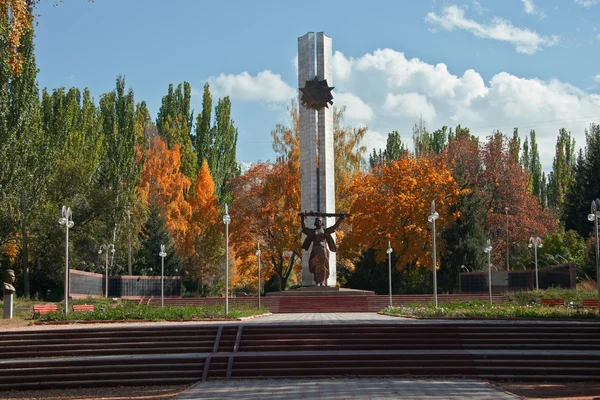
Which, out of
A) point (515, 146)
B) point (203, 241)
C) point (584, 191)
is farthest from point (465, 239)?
point (515, 146)

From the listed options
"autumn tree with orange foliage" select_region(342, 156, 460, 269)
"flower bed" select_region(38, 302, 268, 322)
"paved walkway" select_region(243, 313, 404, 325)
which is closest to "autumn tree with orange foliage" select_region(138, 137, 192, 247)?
"autumn tree with orange foliage" select_region(342, 156, 460, 269)

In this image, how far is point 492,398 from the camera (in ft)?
41.6

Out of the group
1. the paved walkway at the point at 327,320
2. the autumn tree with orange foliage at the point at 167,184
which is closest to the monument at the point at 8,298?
the paved walkway at the point at 327,320

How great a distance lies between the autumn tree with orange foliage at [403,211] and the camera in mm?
41688

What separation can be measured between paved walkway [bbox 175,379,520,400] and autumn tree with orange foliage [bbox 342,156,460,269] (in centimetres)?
2681

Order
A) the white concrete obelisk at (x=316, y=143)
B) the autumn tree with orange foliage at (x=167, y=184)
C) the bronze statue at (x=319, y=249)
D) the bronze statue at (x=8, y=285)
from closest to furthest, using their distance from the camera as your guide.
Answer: the bronze statue at (x=8, y=285), the bronze statue at (x=319, y=249), the white concrete obelisk at (x=316, y=143), the autumn tree with orange foliage at (x=167, y=184)

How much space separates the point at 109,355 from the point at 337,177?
3077cm

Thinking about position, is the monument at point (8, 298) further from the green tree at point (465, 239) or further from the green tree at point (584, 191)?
the green tree at point (584, 191)

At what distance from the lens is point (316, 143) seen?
39.0 metres

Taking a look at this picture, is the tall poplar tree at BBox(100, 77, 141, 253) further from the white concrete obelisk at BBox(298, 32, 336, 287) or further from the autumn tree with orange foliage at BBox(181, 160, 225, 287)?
the white concrete obelisk at BBox(298, 32, 336, 287)

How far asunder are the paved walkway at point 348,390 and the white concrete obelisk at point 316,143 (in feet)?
75.8

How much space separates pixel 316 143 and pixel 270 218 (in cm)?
819

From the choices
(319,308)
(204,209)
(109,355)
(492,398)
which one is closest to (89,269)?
(204,209)

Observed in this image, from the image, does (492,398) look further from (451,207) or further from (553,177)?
(553,177)
